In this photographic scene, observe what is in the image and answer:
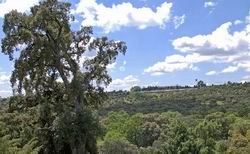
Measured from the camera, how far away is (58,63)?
33656mm

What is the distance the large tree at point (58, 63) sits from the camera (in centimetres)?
3256

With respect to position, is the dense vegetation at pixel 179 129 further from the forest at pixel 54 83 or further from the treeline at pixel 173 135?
the forest at pixel 54 83

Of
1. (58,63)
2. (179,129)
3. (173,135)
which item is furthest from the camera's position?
(173,135)

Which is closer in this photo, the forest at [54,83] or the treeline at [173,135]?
the forest at [54,83]

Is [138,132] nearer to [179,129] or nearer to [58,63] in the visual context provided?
[179,129]

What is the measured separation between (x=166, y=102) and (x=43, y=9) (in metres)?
153

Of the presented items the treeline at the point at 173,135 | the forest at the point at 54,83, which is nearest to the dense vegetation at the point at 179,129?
the treeline at the point at 173,135

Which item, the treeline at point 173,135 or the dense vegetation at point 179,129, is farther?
the dense vegetation at point 179,129

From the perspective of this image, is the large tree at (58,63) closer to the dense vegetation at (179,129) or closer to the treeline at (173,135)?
the dense vegetation at (179,129)

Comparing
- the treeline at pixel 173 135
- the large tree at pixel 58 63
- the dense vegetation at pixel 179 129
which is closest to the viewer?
the large tree at pixel 58 63

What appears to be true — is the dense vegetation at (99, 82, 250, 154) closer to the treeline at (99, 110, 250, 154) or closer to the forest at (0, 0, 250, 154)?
the treeline at (99, 110, 250, 154)

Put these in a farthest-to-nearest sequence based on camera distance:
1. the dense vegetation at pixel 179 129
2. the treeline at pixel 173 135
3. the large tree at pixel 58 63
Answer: the dense vegetation at pixel 179 129 → the treeline at pixel 173 135 → the large tree at pixel 58 63

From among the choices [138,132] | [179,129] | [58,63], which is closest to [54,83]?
[58,63]

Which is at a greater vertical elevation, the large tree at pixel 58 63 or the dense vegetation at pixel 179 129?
the large tree at pixel 58 63
